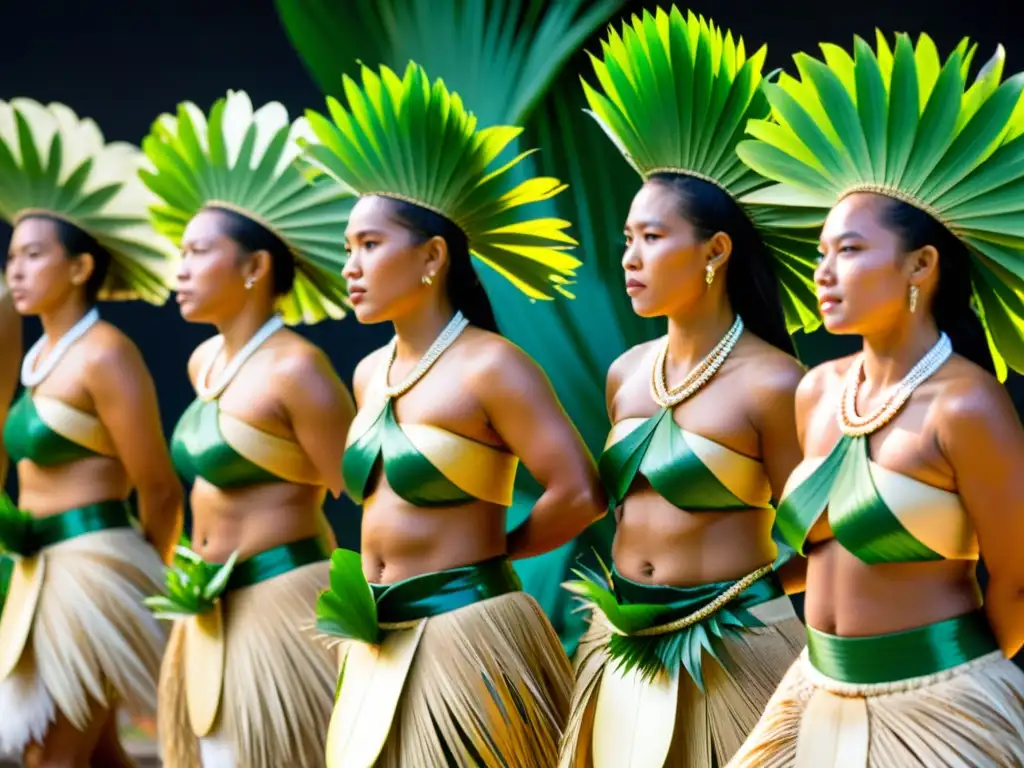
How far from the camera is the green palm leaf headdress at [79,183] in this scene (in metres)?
4.20

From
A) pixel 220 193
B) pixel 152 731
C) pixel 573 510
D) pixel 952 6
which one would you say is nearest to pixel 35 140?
pixel 220 193

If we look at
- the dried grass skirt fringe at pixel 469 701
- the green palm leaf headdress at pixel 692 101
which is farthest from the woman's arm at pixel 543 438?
→ the green palm leaf headdress at pixel 692 101

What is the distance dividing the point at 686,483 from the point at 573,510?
0.30m

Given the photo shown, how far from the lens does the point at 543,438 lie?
9.85 ft

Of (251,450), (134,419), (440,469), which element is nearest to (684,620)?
(440,469)

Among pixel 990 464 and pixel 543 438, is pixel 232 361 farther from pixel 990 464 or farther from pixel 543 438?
pixel 990 464

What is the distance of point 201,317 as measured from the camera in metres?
3.68

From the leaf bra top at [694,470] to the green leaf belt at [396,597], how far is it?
0.39 meters


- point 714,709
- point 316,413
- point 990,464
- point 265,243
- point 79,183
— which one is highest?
point 79,183

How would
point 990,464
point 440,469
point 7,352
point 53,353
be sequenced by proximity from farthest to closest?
1. point 7,352
2. point 53,353
3. point 440,469
4. point 990,464

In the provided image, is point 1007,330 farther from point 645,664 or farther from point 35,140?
point 35,140

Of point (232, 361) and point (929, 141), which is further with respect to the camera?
point (232, 361)

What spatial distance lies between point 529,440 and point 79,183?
1.76 metres

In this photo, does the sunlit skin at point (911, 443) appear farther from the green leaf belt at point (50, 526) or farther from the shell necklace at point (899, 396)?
the green leaf belt at point (50, 526)
